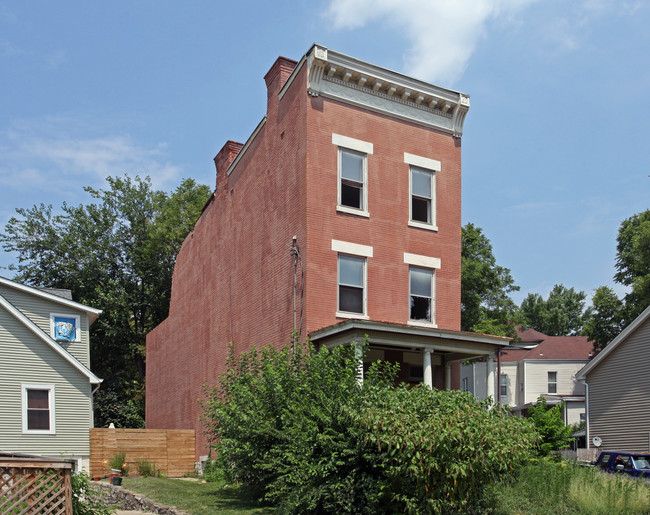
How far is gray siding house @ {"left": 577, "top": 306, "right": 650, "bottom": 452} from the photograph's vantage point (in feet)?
92.9

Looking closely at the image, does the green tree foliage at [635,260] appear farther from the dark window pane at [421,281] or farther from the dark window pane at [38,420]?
the dark window pane at [38,420]

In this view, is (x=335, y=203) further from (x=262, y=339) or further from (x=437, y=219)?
(x=262, y=339)

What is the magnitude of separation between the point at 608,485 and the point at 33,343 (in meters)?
19.9

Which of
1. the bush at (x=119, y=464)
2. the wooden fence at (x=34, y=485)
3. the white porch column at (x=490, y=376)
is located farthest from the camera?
the bush at (x=119, y=464)

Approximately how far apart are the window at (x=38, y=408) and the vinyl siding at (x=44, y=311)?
247 centimetres

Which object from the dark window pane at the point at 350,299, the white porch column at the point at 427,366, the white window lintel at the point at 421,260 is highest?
the white window lintel at the point at 421,260

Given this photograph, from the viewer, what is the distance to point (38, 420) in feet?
85.8

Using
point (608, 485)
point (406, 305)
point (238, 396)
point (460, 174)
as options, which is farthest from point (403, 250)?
point (608, 485)

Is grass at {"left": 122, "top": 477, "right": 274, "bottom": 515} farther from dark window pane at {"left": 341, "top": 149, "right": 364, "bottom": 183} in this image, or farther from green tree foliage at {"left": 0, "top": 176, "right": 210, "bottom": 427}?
green tree foliage at {"left": 0, "top": 176, "right": 210, "bottom": 427}

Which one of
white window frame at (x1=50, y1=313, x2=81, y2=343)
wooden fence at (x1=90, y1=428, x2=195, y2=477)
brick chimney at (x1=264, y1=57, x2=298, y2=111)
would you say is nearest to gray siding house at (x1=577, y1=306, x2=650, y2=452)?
brick chimney at (x1=264, y1=57, x2=298, y2=111)

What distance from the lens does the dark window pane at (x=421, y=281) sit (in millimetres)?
23766

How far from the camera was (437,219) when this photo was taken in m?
24.5

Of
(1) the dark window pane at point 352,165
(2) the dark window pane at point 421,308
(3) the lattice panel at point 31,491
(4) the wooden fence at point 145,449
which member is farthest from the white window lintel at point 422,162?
(3) the lattice panel at point 31,491

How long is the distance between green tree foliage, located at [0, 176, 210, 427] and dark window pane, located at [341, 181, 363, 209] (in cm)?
2957
